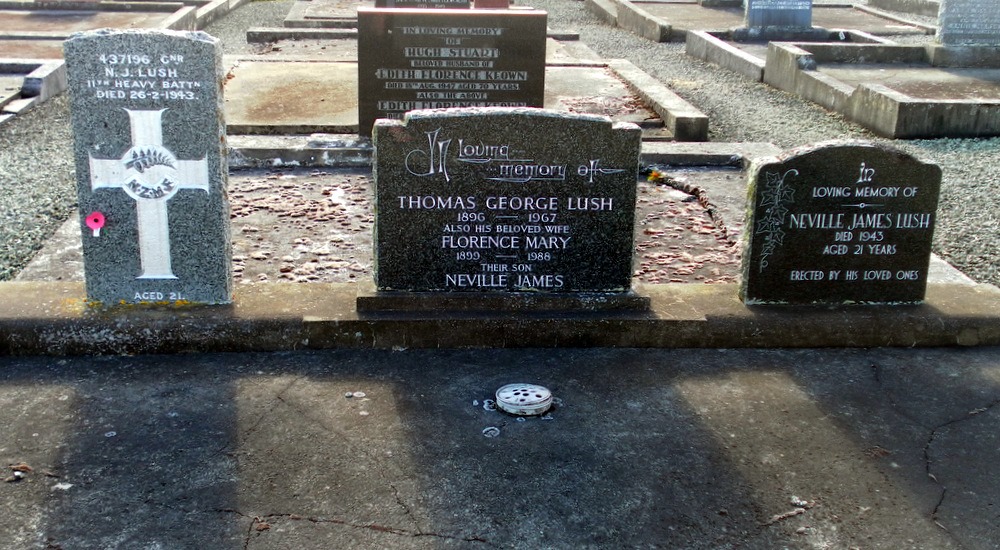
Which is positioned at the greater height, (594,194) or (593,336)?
(594,194)

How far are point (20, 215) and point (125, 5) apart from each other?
1289 centimetres

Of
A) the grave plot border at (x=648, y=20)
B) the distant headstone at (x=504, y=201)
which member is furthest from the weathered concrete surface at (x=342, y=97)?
the distant headstone at (x=504, y=201)

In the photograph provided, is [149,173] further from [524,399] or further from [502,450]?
[502,450]

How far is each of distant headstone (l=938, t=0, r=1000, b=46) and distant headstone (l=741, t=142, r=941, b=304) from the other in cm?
1083

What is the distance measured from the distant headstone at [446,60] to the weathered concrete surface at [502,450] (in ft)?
15.7

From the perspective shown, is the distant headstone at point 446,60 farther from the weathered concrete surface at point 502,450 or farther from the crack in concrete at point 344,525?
the crack in concrete at point 344,525

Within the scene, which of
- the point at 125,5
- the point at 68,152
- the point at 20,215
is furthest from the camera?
the point at 125,5

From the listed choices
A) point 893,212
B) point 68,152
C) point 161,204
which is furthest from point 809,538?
point 68,152

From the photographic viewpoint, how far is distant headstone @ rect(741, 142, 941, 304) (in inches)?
199

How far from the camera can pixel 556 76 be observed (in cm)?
1303

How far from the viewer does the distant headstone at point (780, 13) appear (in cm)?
1755

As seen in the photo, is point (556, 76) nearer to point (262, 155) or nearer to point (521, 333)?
point (262, 155)

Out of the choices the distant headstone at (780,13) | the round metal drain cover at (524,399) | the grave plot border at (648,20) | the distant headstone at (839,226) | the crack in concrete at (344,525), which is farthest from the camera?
the grave plot border at (648,20)

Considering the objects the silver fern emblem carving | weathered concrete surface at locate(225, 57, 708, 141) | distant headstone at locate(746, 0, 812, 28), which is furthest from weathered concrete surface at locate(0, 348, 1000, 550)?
distant headstone at locate(746, 0, 812, 28)
